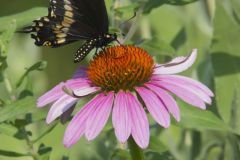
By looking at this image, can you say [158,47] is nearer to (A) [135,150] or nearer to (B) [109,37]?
(B) [109,37]

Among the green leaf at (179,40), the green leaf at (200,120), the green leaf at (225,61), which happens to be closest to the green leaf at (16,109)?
the green leaf at (200,120)

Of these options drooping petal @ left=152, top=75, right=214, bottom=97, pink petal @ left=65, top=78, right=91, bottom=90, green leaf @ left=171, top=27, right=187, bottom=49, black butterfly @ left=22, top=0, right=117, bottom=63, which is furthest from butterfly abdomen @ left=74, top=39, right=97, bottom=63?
green leaf @ left=171, top=27, right=187, bottom=49

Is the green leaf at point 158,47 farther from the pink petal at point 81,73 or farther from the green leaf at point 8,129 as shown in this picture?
the green leaf at point 8,129

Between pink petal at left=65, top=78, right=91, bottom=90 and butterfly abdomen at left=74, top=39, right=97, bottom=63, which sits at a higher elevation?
butterfly abdomen at left=74, top=39, right=97, bottom=63

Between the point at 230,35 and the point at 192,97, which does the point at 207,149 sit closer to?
the point at 230,35

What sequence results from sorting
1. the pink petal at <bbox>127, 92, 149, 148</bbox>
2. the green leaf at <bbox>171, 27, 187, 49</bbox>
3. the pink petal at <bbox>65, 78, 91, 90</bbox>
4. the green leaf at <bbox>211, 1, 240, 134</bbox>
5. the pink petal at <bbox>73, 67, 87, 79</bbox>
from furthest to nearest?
the green leaf at <bbox>171, 27, 187, 49</bbox> < the green leaf at <bbox>211, 1, 240, 134</bbox> < the pink petal at <bbox>73, 67, 87, 79</bbox> < the pink petal at <bbox>65, 78, 91, 90</bbox> < the pink petal at <bbox>127, 92, 149, 148</bbox>

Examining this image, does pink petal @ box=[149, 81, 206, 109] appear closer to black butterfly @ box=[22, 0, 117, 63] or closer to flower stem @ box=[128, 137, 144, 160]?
flower stem @ box=[128, 137, 144, 160]

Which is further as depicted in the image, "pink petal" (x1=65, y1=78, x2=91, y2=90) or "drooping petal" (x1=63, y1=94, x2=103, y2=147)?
"pink petal" (x1=65, y1=78, x2=91, y2=90)

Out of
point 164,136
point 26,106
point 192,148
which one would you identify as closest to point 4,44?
point 26,106
